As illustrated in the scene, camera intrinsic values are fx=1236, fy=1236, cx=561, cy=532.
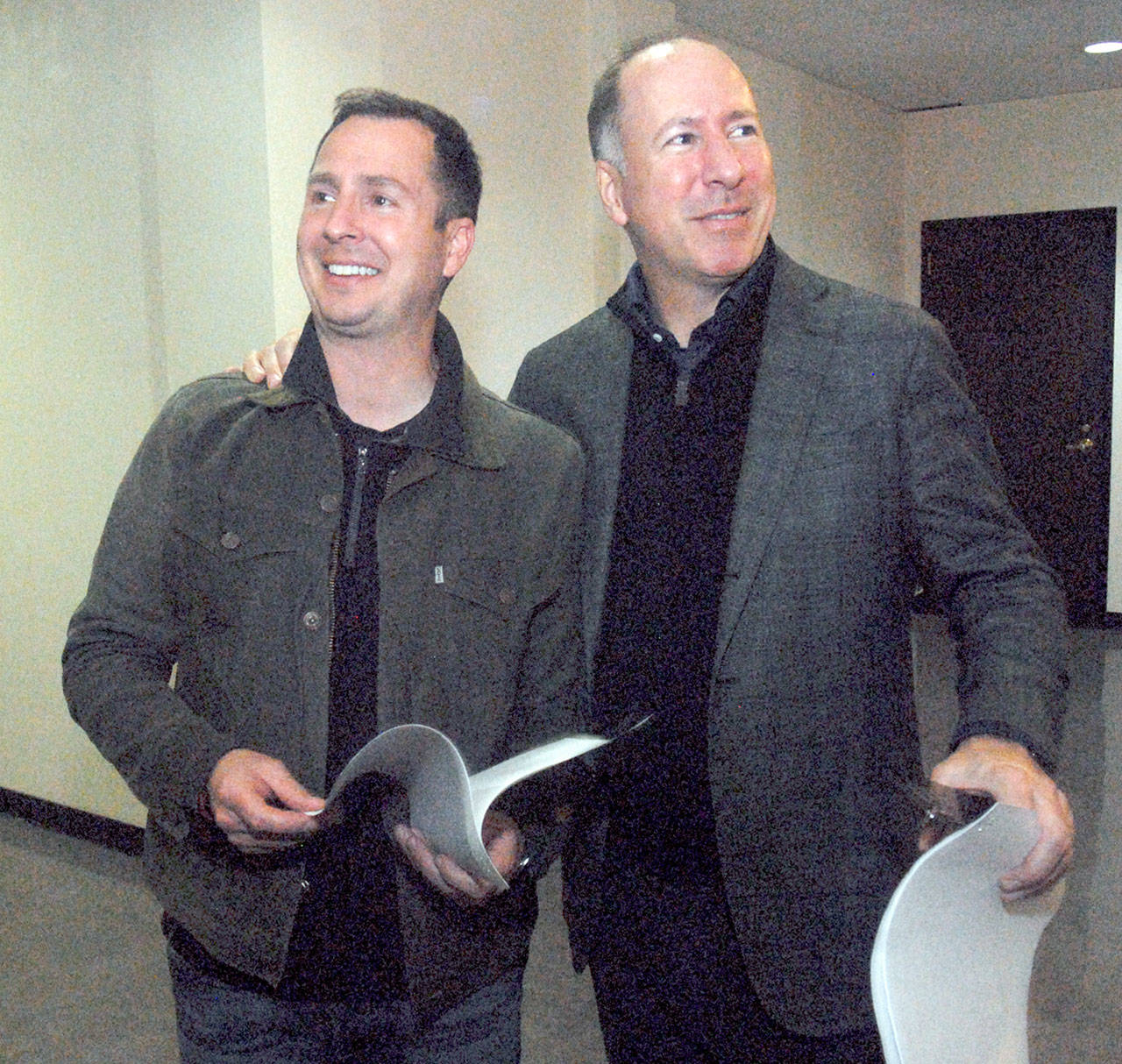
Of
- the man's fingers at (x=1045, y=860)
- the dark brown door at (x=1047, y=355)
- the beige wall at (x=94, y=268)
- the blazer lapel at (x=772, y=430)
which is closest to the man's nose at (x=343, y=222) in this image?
the blazer lapel at (x=772, y=430)

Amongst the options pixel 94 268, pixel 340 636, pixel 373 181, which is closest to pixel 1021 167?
pixel 94 268

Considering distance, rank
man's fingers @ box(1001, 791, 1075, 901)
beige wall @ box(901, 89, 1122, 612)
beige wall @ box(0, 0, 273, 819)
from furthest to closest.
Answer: beige wall @ box(901, 89, 1122, 612), beige wall @ box(0, 0, 273, 819), man's fingers @ box(1001, 791, 1075, 901)

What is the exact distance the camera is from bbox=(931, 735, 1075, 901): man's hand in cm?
96

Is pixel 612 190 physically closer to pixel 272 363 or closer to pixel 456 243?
pixel 456 243

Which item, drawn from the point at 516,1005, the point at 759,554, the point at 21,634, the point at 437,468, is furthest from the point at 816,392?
the point at 21,634

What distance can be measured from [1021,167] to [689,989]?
6.96 meters

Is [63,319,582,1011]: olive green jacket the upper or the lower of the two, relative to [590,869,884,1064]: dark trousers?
upper

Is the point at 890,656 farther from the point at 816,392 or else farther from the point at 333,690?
the point at 333,690

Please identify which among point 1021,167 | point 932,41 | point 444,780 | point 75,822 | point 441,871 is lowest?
point 75,822

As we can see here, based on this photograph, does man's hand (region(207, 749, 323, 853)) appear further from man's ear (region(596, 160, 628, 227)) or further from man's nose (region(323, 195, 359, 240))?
man's ear (region(596, 160, 628, 227))

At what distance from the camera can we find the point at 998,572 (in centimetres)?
134

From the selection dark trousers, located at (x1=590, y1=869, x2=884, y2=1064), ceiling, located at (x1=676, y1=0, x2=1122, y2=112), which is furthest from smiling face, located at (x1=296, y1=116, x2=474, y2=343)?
ceiling, located at (x1=676, y1=0, x2=1122, y2=112)

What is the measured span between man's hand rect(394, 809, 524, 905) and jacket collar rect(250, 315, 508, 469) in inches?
15.9

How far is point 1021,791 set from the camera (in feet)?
3.46
